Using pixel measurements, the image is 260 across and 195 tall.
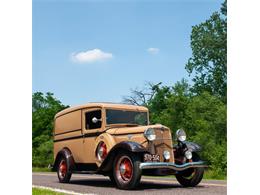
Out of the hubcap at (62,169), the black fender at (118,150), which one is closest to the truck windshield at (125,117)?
the black fender at (118,150)

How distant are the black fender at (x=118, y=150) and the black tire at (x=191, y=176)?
1275 mm

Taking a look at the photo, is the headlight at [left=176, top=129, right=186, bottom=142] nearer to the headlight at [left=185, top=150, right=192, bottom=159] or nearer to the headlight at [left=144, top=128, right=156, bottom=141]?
the headlight at [left=185, top=150, right=192, bottom=159]

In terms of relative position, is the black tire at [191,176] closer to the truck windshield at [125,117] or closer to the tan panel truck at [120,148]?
the tan panel truck at [120,148]

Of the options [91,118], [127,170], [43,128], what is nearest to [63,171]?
[91,118]

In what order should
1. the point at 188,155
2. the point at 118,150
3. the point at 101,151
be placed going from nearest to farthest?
the point at 118,150 < the point at 188,155 < the point at 101,151

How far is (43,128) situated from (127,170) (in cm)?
1978

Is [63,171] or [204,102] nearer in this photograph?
[63,171]

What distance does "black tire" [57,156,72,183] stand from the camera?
10531mm

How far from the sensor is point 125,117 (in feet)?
A: 33.6

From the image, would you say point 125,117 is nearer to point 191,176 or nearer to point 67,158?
point 67,158

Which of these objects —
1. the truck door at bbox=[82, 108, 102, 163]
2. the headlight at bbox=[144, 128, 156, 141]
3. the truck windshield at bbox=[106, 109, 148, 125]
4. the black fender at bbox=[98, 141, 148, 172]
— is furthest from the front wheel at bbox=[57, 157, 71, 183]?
the headlight at bbox=[144, 128, 156, 141]
